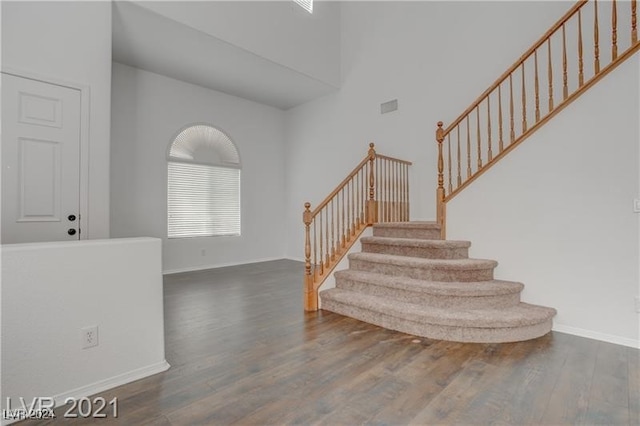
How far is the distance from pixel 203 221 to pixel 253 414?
504 centimetres

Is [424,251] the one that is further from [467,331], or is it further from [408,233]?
[467,331]

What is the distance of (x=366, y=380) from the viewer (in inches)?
83.8

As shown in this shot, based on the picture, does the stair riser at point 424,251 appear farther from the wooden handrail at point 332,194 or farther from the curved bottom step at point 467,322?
the wooden handrail at point 332,194

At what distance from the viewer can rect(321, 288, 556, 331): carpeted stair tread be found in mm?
2717

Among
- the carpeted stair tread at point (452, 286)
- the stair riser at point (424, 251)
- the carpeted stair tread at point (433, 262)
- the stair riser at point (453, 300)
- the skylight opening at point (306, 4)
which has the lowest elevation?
the stair riser at point (453, 300)

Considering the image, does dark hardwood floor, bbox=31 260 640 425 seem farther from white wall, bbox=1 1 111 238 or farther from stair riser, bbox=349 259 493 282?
white wall, bbox=1 1 111 238

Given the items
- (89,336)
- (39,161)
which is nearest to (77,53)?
(39,161)

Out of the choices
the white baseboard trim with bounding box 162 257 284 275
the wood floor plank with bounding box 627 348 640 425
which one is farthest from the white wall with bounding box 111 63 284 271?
the wood floor plank with bounding box 627 348 640 425

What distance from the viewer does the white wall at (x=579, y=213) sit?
2682 mm

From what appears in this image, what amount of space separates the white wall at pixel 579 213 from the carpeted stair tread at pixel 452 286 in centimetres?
25

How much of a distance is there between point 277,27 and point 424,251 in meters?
4.37

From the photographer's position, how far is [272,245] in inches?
292

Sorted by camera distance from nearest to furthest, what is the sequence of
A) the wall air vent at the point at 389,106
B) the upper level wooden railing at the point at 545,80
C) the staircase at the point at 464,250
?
the staircase at the point at 464,250 → the upper level wooden railing at the point at 545,80 → the wall air vent at the point at 389,106

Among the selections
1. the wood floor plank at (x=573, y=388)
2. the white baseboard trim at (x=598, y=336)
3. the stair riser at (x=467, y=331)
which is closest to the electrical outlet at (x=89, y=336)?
the stair riser at (x=467, y=331)
